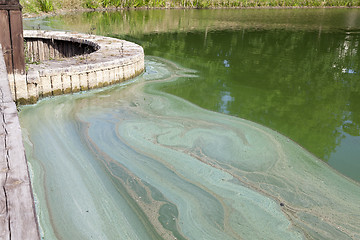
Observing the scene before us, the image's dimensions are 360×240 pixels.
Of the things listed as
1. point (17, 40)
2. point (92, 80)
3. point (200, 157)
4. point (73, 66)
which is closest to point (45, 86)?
point (73, 66)

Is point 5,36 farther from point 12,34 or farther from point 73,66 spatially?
point 73,66

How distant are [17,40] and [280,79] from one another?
21.1 feet

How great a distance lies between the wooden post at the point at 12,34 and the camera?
5.91 m

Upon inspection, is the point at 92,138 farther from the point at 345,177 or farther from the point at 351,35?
the point at 351,35

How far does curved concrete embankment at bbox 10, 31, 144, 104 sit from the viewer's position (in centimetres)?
693

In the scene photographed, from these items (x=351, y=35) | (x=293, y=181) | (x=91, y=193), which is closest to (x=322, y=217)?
(x=293, y=181)

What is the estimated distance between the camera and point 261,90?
8.74 m

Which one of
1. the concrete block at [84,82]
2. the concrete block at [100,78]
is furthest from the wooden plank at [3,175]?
the concrete block at [100,78]

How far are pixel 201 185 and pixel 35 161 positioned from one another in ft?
7.12

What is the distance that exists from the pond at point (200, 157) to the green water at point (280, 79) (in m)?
0.04

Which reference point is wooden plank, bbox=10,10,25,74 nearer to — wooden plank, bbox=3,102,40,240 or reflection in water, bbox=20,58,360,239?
reflection in water, bbox=20,58,360,239

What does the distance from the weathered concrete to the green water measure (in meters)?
4.18

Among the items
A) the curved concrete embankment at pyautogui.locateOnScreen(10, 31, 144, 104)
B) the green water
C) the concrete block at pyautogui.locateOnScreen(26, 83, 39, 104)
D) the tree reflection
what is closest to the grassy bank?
the green water

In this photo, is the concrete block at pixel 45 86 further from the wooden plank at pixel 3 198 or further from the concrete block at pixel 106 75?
Result: the wooden plank at pixel 3 198
